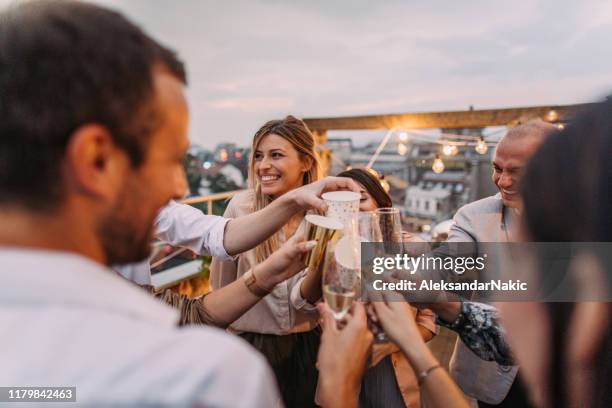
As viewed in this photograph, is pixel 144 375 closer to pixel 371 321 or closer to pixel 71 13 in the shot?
pixel 71 13

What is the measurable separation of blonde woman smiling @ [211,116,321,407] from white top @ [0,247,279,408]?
0.92 meters

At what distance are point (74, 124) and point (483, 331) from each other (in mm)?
1273

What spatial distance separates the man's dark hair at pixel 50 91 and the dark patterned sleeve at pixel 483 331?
1.14 metres

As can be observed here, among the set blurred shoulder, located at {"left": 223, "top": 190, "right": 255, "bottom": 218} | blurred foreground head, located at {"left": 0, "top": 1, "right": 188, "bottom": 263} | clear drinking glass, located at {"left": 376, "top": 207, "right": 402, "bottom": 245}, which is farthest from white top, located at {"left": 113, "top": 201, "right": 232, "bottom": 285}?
blurred foreground head, located at {"left": 0, "top": 1, "right": 188, "bottom": 263}

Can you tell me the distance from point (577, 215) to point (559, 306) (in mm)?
204

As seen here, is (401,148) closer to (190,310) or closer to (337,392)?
(190,310)

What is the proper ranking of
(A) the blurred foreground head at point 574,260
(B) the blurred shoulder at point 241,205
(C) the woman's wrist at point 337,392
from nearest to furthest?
(A) the blurred foreground head at point 574,260
(C) the woman's wrist at point 337,392
(B) the blurred shoulder at point 241,205

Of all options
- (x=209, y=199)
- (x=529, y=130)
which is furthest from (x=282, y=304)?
(x=209, y=199)

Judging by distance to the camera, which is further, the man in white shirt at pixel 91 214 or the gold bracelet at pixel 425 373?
the gold bracelet at pixel 425 373

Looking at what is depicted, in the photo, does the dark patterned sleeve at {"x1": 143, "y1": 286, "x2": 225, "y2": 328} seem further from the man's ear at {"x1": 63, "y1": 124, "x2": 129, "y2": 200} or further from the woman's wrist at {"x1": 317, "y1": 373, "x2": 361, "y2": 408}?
the man's ear at {"x1": 63, "y1": 124, "x2": 129, "y2": 200}

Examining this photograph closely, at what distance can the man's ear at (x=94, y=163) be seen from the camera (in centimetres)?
43

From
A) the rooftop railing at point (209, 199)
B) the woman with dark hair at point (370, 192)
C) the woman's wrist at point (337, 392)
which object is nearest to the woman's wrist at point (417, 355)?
the woman's wrist at point (337, 392)

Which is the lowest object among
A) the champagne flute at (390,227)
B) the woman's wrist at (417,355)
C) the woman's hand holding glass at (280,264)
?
the woman's wrist at (417,355)

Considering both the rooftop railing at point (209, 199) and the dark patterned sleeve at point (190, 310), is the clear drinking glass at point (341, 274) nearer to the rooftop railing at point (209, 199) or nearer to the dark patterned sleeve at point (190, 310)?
the dark patterned sleeve at point (190, 310)
